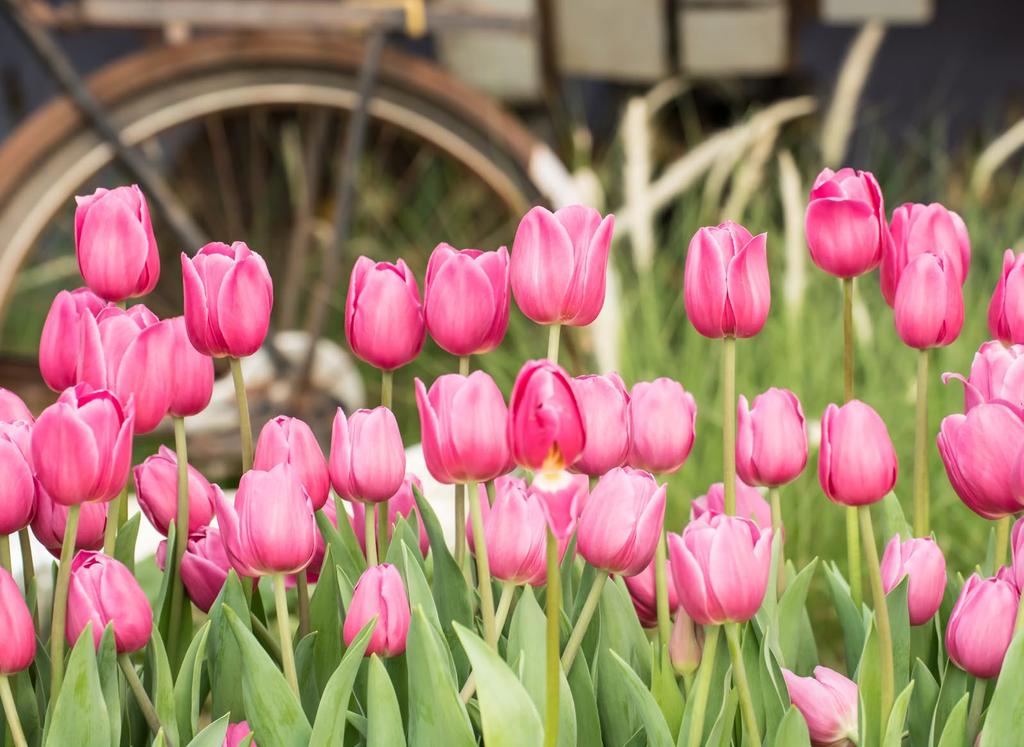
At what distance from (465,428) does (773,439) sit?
0.19m

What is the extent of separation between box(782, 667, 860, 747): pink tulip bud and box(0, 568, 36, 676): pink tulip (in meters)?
0.34

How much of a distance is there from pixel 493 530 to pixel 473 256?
0.46 feet

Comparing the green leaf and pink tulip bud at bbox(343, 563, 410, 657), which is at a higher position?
pink tulip bud at bbox(343, 563, 410, 657)

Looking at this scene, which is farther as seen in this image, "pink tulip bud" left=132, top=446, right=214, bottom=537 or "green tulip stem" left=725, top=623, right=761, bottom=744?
"pink tulip bud" left=132, top=446, right=214, bottom=537

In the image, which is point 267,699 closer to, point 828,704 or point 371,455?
point 371,455

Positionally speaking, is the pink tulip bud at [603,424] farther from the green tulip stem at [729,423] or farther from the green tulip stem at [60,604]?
the green tulip stem at [60,604]

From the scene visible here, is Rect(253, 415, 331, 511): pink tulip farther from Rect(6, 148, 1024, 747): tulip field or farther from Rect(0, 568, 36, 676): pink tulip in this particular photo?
Rect(0, 568, 36, 676): pink tulip

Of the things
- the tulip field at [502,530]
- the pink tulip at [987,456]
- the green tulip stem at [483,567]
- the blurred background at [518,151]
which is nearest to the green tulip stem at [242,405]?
the tulip field at [502,530]

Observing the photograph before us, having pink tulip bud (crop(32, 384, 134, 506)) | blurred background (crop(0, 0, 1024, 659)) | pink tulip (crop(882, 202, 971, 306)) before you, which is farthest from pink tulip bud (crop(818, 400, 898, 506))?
blurred background (crop(0, 0, 1024, 659))

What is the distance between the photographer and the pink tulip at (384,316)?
63 cm

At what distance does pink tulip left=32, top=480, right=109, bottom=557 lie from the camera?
65 cm

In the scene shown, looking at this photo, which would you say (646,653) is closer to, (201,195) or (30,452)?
(30,452)

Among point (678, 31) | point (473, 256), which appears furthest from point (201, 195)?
point (473, 256)

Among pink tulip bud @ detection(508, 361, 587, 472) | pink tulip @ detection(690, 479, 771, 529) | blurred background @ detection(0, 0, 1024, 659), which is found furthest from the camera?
blurred background @ detection(0, 0, 1024, 659)
